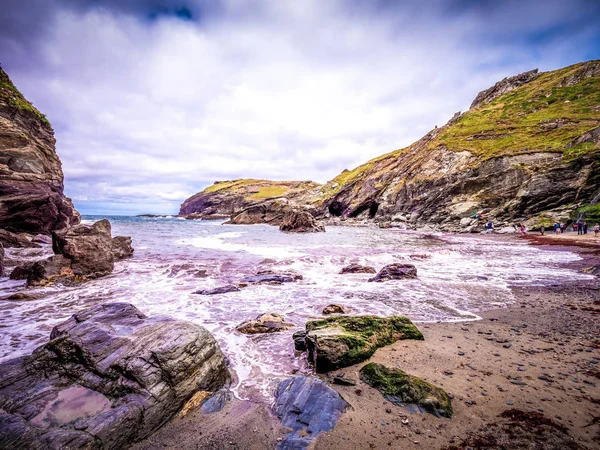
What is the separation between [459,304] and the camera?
9.52 m

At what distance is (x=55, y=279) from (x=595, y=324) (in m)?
19.8

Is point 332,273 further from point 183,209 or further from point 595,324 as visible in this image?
point 183,209

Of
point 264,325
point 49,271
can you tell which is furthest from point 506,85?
point 49,271

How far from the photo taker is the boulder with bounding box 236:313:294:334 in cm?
751

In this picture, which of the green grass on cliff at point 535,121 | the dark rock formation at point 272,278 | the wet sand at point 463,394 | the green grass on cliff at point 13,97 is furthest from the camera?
the green grass on cliff at point 535,121

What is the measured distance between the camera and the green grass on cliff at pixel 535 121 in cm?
5162

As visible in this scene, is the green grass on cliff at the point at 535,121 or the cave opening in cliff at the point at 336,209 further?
the cave opening in cliff at the point at 336,209

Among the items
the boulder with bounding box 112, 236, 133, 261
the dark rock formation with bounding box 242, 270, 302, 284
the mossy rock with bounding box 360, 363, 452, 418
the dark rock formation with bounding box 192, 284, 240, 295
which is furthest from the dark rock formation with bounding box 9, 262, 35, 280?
the mossy rock with bounding box 360, 363, 452, 418

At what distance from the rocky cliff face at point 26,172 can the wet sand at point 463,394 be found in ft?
109

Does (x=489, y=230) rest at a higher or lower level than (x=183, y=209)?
lower

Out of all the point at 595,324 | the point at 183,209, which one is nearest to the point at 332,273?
the point at 595,324

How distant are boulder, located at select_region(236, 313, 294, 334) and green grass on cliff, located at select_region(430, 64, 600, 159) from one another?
57.6 metres

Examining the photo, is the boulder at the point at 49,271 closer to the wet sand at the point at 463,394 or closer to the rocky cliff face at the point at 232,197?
the wet sand at the point at 463,394

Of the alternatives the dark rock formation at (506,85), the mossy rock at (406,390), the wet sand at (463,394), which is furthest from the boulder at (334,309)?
the dark rock formation at (506,85)
